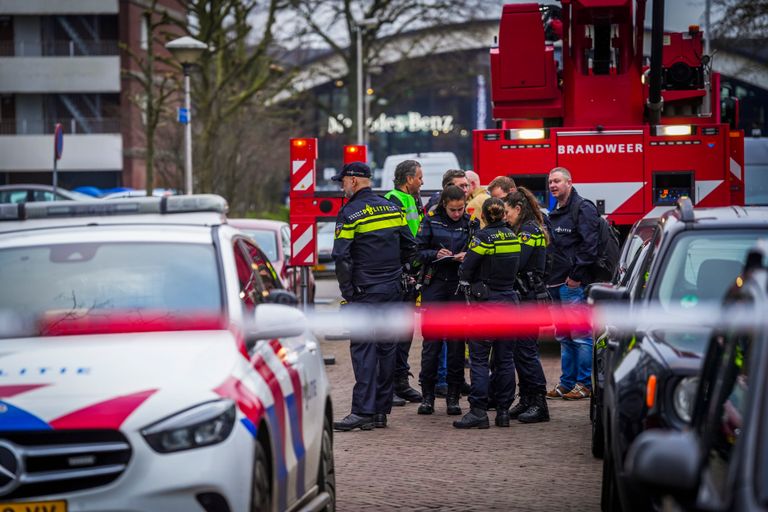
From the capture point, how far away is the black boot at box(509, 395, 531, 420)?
39.6 feet

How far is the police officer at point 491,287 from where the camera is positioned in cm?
1138

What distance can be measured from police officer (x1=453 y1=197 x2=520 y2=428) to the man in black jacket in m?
1.48

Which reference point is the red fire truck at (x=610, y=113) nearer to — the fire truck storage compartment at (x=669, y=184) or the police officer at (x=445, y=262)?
the fire truck storage compartment at (x=669, y=184)

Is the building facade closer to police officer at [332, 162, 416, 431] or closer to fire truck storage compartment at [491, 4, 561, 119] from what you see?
fire truck storage compartment at [491, 4, 561, 119]

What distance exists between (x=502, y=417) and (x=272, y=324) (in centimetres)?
568

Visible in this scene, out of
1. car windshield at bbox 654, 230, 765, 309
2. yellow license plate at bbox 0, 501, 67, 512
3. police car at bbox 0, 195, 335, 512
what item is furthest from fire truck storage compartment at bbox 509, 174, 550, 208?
yellow license plate at bbox 0, 501, 67, 512

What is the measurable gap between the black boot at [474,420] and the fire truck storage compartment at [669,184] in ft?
18.7

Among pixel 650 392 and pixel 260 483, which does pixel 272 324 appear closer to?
pixel 260 483

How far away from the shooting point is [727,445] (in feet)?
15.5

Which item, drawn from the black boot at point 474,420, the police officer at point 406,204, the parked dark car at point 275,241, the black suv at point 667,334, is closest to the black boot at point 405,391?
the police officer at point 406,204

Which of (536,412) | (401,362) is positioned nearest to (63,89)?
(401,362)

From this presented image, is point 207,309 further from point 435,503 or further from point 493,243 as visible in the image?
point 493,243

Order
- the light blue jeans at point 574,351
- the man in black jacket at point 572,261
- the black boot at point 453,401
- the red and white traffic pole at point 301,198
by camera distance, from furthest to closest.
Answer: the red and white traffic pole at point 301,198 → the man in black jacket at point 572,261 → the light blue jeans at point 574,351 → the black boot at point 453,401

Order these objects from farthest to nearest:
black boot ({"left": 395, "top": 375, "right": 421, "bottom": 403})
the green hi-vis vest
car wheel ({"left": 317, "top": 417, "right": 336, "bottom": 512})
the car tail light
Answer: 1. black boot ({"left": 395, "top": 375, "right": 421, "bottom": 403})
2. the green hi-vis vest
3. car wheel ({"left": 317, "top": 417, "right": 336, "bottom": 512})
4. the car tail light
